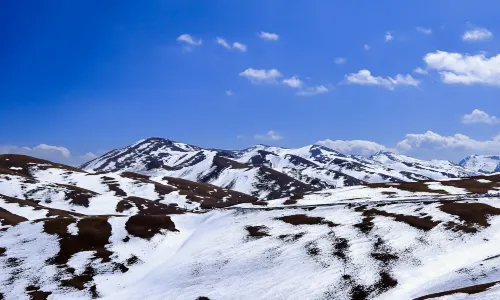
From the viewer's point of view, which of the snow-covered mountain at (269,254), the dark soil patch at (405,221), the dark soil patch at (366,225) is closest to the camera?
the snow-covered mountain at (269,254)

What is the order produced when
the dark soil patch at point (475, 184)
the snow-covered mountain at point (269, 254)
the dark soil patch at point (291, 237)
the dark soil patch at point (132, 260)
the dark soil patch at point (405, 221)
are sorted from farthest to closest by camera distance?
the dark soil patch at point (475, 184)
the dark soil patch at point (132, 260)
the dark soil patch at point (291, 237)
the dark soil patch at point (405, 221)
the snow-covered mountain at point (269, 254)

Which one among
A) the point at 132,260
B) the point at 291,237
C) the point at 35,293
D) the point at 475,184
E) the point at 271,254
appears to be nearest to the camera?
the point at 35,293

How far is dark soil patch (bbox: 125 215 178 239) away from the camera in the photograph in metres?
76.9

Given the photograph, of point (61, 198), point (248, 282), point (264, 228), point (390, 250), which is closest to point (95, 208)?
point (61, 198)

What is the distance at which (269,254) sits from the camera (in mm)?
A: 60031

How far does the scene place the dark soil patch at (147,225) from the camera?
76.9 meters

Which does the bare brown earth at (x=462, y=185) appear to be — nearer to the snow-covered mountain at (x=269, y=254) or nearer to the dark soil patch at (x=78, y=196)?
the snow-covered mountain at (x=269, y=254)

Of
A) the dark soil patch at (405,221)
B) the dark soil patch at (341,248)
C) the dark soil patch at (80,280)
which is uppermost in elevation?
the dark soil patch at (405,221)

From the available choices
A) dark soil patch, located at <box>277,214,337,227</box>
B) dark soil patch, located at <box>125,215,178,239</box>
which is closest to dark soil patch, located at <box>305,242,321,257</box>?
dark soil patch, located at <box>277,214,337,227</box>

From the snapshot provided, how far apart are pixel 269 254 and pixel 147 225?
3171 centimetres

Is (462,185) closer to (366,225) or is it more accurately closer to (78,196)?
(366,225)

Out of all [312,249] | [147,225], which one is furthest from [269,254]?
[147,225]

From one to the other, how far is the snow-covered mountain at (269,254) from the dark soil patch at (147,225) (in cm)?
21

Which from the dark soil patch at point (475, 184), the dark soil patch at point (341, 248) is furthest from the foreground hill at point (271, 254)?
the dark soil patch at point (475, 184)
